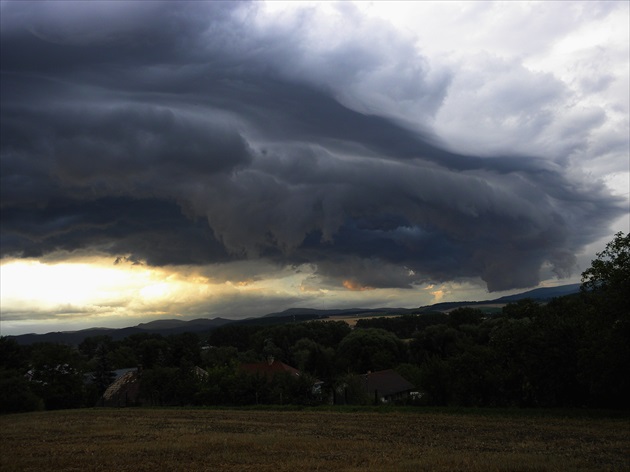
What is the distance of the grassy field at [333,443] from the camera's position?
21.4 m

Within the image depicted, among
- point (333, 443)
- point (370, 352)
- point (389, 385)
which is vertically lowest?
point (389, 385)

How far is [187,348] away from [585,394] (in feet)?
253

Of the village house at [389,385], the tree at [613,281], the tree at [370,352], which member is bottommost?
the village house at [389,385]

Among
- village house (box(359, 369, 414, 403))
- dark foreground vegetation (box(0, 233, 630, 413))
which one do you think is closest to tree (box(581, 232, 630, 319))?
dark foreground vegetation (box(0, 233, 630, 413))

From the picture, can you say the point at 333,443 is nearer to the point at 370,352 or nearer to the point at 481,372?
the point at 481,372

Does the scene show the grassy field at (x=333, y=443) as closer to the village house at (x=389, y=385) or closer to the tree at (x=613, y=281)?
the tree at (x=613, y=281)

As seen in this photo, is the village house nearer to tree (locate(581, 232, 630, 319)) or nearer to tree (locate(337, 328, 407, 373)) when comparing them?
tree (locate(337, 328, 407, 373))

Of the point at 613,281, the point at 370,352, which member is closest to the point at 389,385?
the point at 370,352

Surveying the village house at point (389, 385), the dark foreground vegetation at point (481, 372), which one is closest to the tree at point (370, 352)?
the dark foreground vegetation at point (481, 372)

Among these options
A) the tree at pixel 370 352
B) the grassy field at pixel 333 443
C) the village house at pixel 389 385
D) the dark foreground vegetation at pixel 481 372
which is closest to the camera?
the grassy field at pixel 333 443

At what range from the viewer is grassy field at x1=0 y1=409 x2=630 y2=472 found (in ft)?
70.2

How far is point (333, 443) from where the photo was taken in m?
27.5

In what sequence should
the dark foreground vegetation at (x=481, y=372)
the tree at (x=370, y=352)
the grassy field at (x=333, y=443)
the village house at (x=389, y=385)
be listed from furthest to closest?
1. the tree at (x=370, y=352)
2. the village house at (x=389, y=385)
3. the dark foreground vegetation at (x=481, y=372)
4. the grassy field at (x=333, y=443)

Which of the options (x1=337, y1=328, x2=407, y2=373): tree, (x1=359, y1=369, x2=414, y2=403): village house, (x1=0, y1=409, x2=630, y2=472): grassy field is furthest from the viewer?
(x1=337, y1=328, x2=407, y2=373): tree
